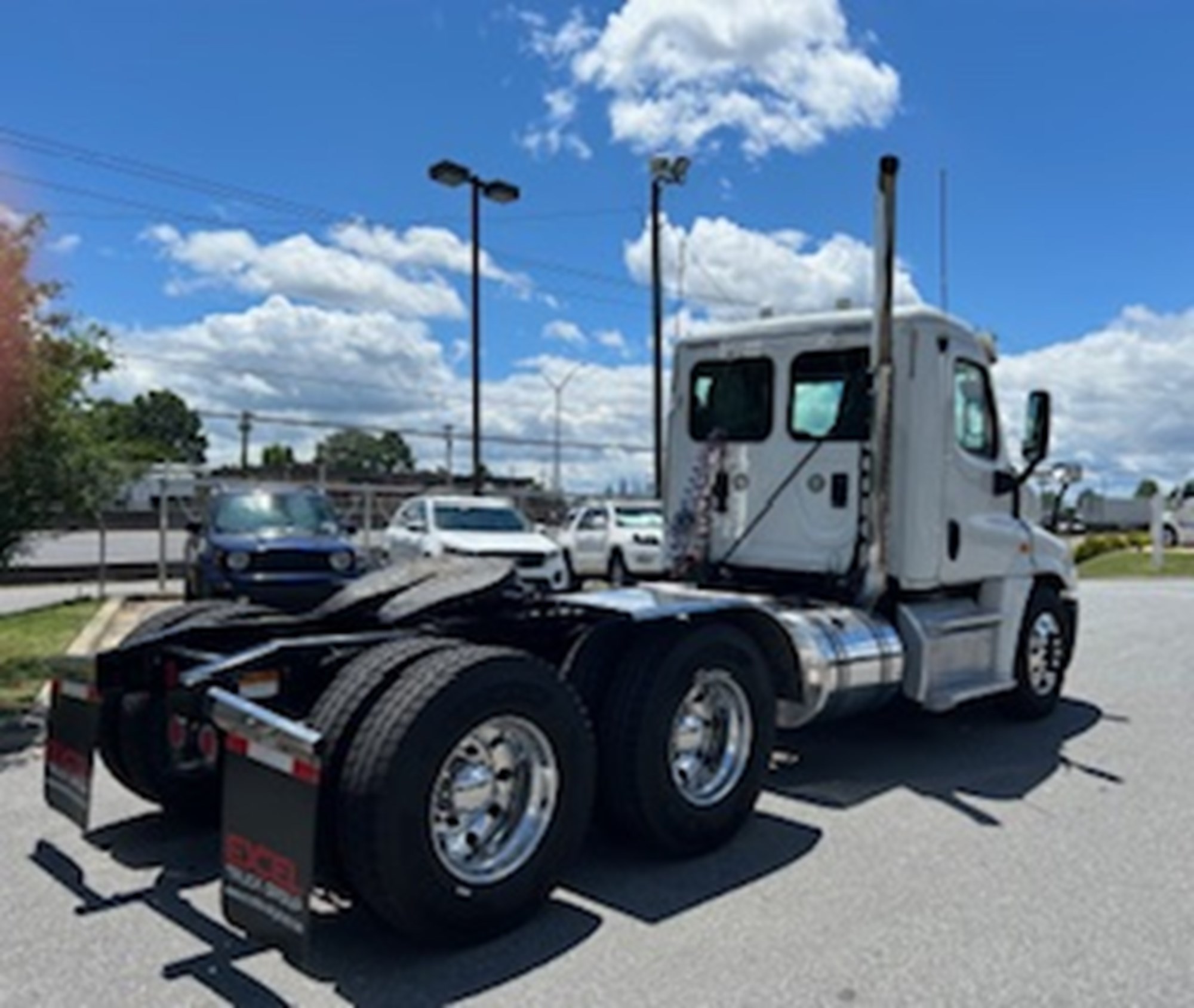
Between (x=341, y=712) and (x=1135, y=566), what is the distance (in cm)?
2864

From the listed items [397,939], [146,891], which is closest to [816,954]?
[397,939]

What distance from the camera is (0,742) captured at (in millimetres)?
6844

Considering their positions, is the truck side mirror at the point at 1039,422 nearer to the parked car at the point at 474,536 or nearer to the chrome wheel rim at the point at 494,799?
the chrome wheel rim at the point at 494,799

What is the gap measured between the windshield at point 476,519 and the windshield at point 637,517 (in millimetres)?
3562

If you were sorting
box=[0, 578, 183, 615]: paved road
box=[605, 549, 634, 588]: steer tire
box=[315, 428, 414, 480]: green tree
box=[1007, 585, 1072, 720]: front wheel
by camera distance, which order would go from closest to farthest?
box=[1007, 585, 1072, 720]: front wheel → box=[0, 578, 183, 615]: paved road → box=[605, 549, 634, 588]: steer tire → box=[315, 428, 414, 480]: green tree

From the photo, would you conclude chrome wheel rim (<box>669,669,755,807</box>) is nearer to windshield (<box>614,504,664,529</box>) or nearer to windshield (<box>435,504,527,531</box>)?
windshield (<box>435,504,527,531</box>)

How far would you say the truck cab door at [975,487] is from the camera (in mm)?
7176

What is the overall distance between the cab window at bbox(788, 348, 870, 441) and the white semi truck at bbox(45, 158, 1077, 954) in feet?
0.06

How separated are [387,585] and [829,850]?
8.12 ft

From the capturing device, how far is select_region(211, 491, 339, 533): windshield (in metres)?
13.9

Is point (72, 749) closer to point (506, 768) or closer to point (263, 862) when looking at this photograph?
point (263, 862)

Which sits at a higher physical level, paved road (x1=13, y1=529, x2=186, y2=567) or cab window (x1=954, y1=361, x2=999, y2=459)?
cab window (x1=954, y1=361, x2=999, y2=459)

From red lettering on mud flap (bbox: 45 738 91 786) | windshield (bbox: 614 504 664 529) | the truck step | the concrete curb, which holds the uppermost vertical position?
windshield (bbox: 614 504 664 529)

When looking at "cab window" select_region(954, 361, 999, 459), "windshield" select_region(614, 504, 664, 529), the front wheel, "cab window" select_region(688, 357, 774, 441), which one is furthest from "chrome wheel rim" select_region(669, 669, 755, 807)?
"windshield" select_region(614, 504, 664, 529)
